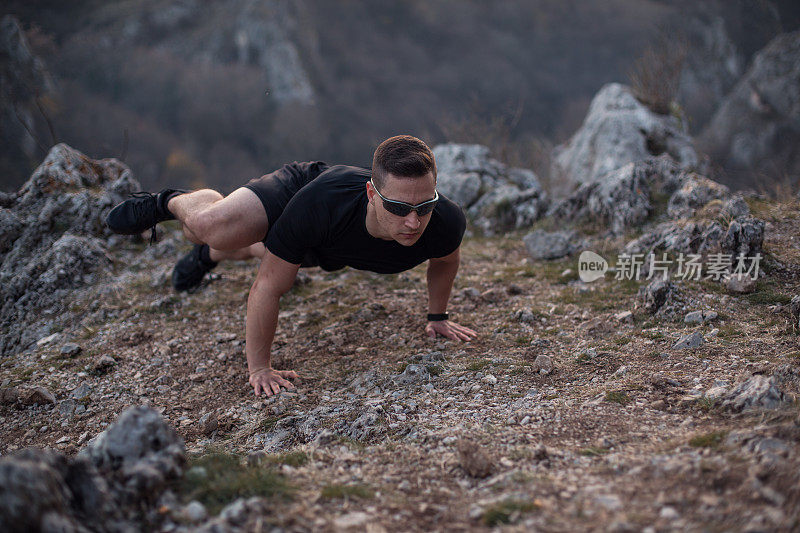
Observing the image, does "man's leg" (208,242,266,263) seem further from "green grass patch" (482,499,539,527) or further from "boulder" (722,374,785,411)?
"boulder" (722,374,785,411)

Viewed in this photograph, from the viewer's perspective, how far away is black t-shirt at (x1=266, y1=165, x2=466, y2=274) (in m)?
3.17

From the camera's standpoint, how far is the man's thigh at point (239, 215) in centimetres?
354

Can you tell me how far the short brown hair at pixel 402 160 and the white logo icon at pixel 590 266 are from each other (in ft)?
7.84

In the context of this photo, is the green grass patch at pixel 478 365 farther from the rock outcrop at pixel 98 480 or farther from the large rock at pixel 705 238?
the large rock at pixel 705 238

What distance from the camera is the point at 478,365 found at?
334 centimetres

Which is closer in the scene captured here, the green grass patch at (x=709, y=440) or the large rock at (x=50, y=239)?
the green grass patch at (x=709, y=440)

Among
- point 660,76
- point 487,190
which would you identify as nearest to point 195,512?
point 487,190

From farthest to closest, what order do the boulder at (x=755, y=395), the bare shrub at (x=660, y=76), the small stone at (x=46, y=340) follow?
the bare shrub at (x=660, y=76)
the small stone at (x=46, y=340)
the boulder at (x=755, y=395)

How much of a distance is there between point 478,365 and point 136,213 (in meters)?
2.66

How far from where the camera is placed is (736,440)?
6.54ft

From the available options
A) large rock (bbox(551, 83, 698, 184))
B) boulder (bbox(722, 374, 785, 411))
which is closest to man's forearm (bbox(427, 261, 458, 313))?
boulder (bbox(722, 374, 785, 411))

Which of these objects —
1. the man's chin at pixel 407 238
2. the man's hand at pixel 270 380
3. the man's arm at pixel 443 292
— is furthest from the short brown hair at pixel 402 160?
the man's hand at pixel 270 380

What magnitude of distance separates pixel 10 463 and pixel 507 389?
2315mm

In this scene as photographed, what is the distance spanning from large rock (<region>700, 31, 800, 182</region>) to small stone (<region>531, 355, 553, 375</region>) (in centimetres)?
2021
